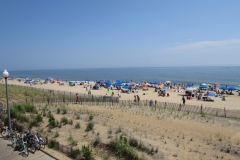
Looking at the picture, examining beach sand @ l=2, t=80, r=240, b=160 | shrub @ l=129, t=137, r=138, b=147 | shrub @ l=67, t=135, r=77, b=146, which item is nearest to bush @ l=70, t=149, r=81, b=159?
beach sand @ l=2, t=80, r=240, b=160

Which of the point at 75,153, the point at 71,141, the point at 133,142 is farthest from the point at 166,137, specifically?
the point at 75,153

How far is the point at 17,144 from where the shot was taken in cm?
852

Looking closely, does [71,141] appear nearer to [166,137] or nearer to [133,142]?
[133,142]

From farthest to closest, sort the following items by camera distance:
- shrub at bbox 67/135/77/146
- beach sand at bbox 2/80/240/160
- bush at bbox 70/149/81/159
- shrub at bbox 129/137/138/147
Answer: shrub at bbox 67/135/77/146, shrub at bbox 129/137/138/147, beach sand at bbox 2/80/240/160, bush at bbox 70/149/81/159

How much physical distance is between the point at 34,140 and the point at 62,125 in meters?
3.48

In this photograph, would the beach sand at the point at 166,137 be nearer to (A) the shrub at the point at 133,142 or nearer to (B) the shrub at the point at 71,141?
(B) the shrub at the point at 71,141

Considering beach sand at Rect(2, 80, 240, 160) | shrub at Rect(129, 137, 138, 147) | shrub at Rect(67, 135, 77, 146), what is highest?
shrub at Rect(129, 137, 138, 147)

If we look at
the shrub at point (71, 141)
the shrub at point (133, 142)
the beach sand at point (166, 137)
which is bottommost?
the beach sand at point (166, 137)

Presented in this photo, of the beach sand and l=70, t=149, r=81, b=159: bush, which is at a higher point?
l=70, t=149, r=81, b=159: bush

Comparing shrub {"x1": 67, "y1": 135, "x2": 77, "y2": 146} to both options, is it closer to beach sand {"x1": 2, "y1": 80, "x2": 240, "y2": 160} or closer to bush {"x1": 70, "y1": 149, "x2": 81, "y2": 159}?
beach sand {"x1": 2, "y1": 80, "x2": 240, "y2": 160}

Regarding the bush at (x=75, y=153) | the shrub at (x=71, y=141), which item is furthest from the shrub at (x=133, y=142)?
the shrub at (x=71, y=141)

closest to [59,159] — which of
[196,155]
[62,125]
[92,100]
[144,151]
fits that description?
[144,151]

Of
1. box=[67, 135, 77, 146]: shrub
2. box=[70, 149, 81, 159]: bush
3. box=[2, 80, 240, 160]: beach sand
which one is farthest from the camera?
box=[67, 135, 77, 146]: shrub

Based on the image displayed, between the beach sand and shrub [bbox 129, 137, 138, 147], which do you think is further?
shrub [bbox 129, 137, 138, 147]
